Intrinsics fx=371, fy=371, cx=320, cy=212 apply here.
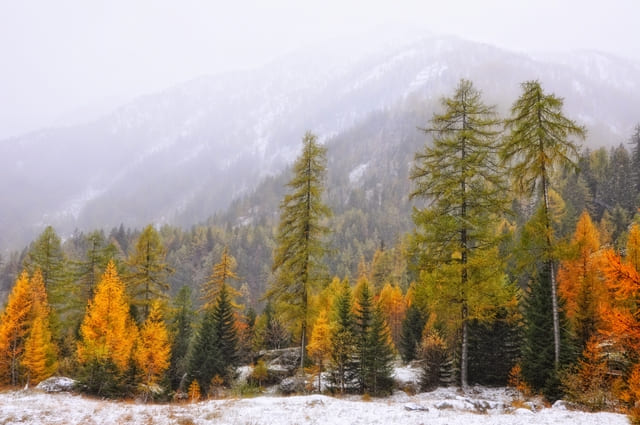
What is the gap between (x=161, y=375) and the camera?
33.8 m

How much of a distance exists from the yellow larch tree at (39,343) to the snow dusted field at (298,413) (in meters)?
16.1

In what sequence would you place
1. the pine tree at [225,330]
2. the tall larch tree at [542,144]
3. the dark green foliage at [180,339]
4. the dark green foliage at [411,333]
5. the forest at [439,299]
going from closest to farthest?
the tall larch tree at [542,144] → the forest at [439,299] → the pine tree at [225,330] → the dark green foliage at [180,339] → the dark green foliage at [411,333]

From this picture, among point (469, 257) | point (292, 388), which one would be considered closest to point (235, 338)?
point (292, 388)

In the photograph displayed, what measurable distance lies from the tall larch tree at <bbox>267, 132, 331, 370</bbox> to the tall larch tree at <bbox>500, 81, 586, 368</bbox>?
10231 millimetres

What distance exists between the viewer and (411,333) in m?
41.0

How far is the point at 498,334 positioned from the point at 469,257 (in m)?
9.55

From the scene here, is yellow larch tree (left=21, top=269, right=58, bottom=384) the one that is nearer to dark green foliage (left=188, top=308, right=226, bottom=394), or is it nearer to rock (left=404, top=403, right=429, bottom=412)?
dark green foliage (left=188, top=308, right=226, bottom=394)

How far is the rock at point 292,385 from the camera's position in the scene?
2439 cm

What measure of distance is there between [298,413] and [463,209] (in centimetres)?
1124

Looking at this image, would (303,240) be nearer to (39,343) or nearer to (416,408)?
(416,408)

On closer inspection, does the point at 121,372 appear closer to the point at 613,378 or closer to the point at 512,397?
the point at 512,397

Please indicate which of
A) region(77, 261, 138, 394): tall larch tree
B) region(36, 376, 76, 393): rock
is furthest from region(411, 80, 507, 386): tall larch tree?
region(36, 376, 76, 393): rock

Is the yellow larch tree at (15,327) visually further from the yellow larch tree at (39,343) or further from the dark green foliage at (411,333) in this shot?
the dark green foliage at (411,333)

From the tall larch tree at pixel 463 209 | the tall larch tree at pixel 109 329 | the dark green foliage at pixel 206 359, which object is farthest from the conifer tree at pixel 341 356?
the tall larch tree at pixel 109 329
